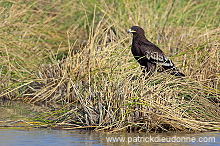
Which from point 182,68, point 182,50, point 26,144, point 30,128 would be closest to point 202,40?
point 182,50

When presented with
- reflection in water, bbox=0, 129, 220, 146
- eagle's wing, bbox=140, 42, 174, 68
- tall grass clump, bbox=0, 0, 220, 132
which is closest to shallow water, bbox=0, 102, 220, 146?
reflection in water, bbox=0, 129, 220, 146

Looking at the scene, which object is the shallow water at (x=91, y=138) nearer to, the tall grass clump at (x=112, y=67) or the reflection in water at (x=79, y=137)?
the reflection in water at (x=79, y=137)

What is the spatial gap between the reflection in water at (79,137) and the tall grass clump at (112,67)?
15 cm

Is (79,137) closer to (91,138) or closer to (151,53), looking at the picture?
(91,138)

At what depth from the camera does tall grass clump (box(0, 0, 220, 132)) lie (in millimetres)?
5441

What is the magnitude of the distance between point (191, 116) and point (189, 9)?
5.31 m

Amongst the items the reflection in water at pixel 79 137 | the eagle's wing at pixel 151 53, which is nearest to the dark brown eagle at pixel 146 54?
the eagle's wing at pixel 151 53

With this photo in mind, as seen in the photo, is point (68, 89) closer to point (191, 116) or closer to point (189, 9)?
point (191, 116)

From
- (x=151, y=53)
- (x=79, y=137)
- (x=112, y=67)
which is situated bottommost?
(x=79, y=137)

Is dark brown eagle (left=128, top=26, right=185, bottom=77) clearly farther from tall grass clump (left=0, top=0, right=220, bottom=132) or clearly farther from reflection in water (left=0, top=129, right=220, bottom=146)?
reflection in water (left=0, top=129, right=220, bottom=146)

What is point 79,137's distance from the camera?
513cm

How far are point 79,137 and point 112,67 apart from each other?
52.7 inches

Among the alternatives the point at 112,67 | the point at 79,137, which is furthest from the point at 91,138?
the point at 112,67

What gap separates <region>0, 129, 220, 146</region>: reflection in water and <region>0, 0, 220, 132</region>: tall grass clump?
15 centimetres
